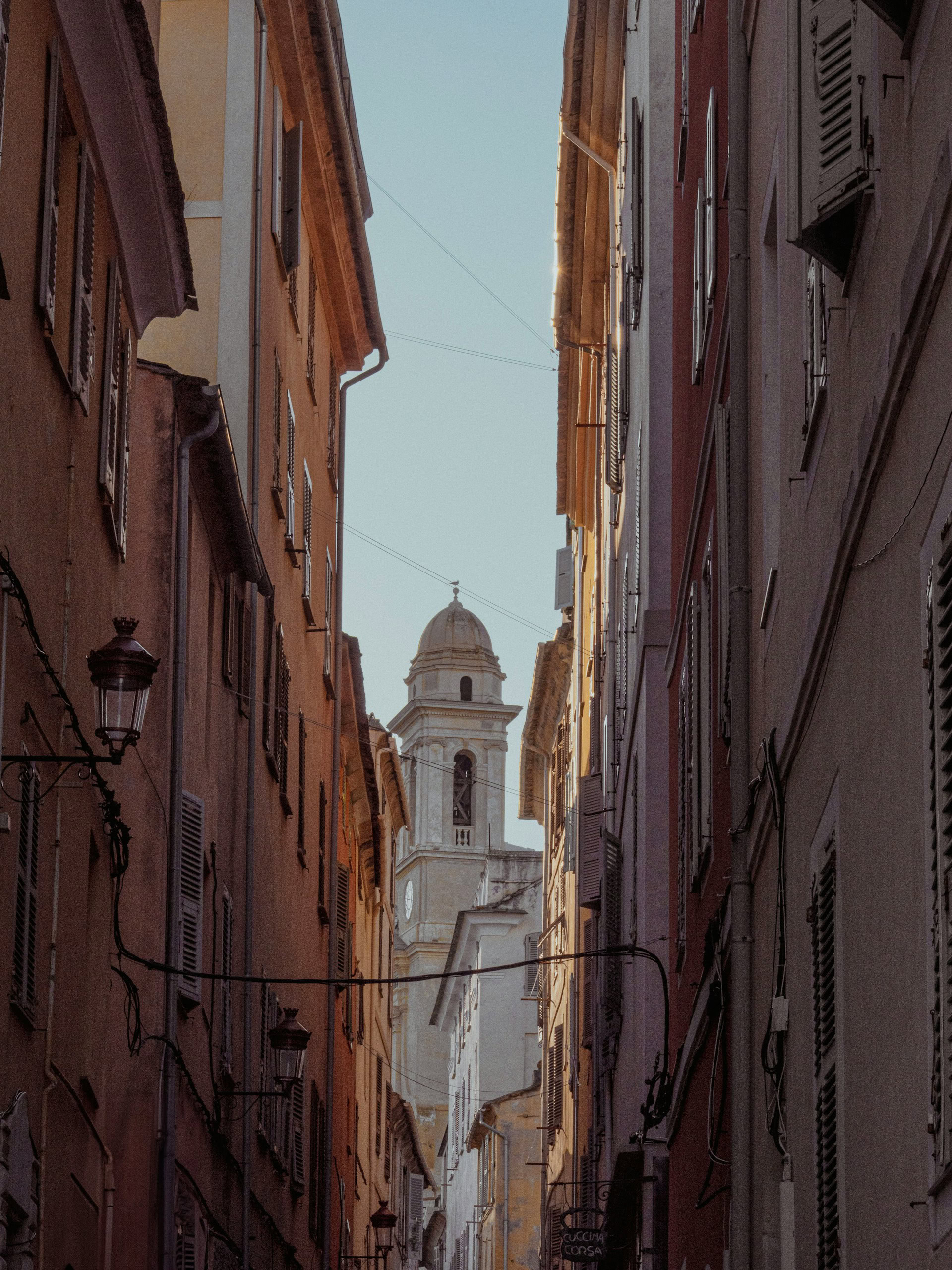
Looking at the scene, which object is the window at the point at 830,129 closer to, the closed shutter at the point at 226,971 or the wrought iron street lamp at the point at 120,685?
the wrought iron street lamp at the point at 120,685

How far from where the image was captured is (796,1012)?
26.5 ft

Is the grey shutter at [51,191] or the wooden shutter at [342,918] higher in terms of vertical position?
the grey shutter at [51,191]

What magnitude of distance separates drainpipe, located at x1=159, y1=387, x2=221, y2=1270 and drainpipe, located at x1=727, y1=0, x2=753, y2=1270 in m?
5.53

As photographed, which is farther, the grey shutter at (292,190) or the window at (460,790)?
the window at (460,790)

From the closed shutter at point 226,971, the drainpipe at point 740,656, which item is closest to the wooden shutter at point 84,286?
the drainpipe at point 740,656

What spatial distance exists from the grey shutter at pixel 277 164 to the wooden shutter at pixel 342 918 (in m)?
11.7

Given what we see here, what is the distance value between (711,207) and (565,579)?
27.9m

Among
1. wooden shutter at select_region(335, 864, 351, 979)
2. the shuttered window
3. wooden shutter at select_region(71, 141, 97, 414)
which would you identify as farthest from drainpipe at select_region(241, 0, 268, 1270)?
the shuttered window

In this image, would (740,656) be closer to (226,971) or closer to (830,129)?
(830,129)

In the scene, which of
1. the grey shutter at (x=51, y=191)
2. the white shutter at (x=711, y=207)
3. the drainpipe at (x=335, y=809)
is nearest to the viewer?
the grey shutter at (x=51, y=191)

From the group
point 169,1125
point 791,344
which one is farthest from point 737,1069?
point 169,1125

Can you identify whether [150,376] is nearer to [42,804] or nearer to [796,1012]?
[42,804]

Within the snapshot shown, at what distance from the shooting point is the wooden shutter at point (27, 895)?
932 centimetres

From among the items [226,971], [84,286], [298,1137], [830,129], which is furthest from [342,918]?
[830,129]
